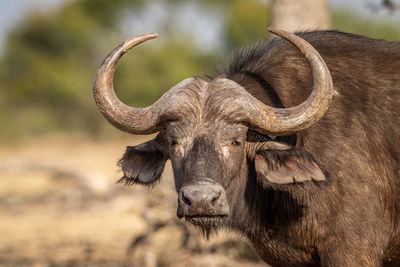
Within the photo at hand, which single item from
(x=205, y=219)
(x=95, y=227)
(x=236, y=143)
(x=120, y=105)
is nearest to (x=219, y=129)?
(x=236, y=143)

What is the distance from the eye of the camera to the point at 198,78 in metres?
4.55

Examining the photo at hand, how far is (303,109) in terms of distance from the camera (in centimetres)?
415

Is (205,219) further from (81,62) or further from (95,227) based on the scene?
(81,62)

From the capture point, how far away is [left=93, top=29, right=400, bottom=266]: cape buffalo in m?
4.20

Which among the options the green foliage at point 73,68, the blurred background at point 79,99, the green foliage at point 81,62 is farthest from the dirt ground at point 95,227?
the green foliage at point 81,62

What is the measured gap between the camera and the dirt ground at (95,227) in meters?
7.07

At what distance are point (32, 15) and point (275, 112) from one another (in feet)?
115

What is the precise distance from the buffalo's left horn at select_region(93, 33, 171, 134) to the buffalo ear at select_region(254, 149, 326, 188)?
797mm

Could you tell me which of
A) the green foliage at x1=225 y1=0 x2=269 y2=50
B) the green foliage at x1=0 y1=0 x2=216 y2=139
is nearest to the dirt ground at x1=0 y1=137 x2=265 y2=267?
the green foliage at x1=0 y1=0 x2=216 y2=139

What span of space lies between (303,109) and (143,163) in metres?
1.39

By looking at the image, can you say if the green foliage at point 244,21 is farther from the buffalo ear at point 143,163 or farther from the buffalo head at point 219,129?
the buffalo head at point 219,129

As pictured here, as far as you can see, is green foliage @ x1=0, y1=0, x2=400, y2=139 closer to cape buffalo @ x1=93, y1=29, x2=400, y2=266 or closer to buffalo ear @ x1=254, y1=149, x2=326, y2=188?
cape buffalo @ x1=93, y1=29, x2=400, y2=266

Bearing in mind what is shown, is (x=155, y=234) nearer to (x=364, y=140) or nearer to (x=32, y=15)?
(x=364, y=140)

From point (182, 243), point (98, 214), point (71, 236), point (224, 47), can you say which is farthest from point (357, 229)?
point (224, 47)
